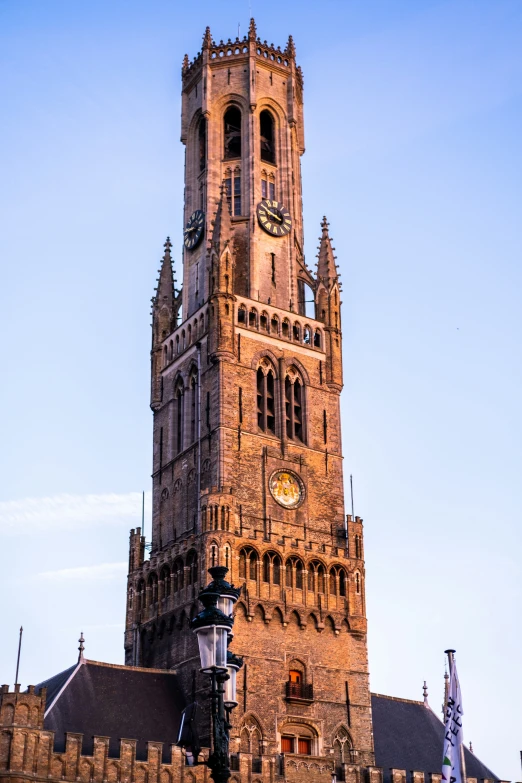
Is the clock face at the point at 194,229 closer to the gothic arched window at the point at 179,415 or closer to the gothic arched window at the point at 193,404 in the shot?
the gothic arched window at the point at 179,415

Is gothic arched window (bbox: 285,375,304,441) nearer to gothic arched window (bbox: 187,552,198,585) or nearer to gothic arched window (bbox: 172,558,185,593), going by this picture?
gothic arched window (bbox: 187,552,198,585)

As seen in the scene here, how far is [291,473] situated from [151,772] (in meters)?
19.9

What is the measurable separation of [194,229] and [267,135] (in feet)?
30.3

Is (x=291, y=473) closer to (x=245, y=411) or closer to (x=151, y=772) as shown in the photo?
(x=245, y=411)

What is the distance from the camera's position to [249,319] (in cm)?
6825

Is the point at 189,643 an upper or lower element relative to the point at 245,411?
lower

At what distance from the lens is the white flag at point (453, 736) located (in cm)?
4109

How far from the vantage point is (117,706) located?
184 ft

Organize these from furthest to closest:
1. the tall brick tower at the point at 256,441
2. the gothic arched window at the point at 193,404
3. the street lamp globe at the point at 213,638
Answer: the gothic arched window at the point at 193,404 → the tall brick tower at the point at 256,441 → the street lamp globe at the point at 213,638

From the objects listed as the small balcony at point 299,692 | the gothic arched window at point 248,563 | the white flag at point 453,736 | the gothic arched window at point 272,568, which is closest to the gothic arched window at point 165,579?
the gothic arched window at point 248,563

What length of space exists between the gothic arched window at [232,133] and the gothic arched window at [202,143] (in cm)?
139

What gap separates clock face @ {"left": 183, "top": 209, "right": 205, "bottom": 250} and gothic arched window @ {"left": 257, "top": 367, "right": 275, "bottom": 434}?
1149 cm

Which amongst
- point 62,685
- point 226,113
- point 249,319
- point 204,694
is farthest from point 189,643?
point 226,113

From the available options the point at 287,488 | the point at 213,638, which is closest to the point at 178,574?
the point at 287,488
